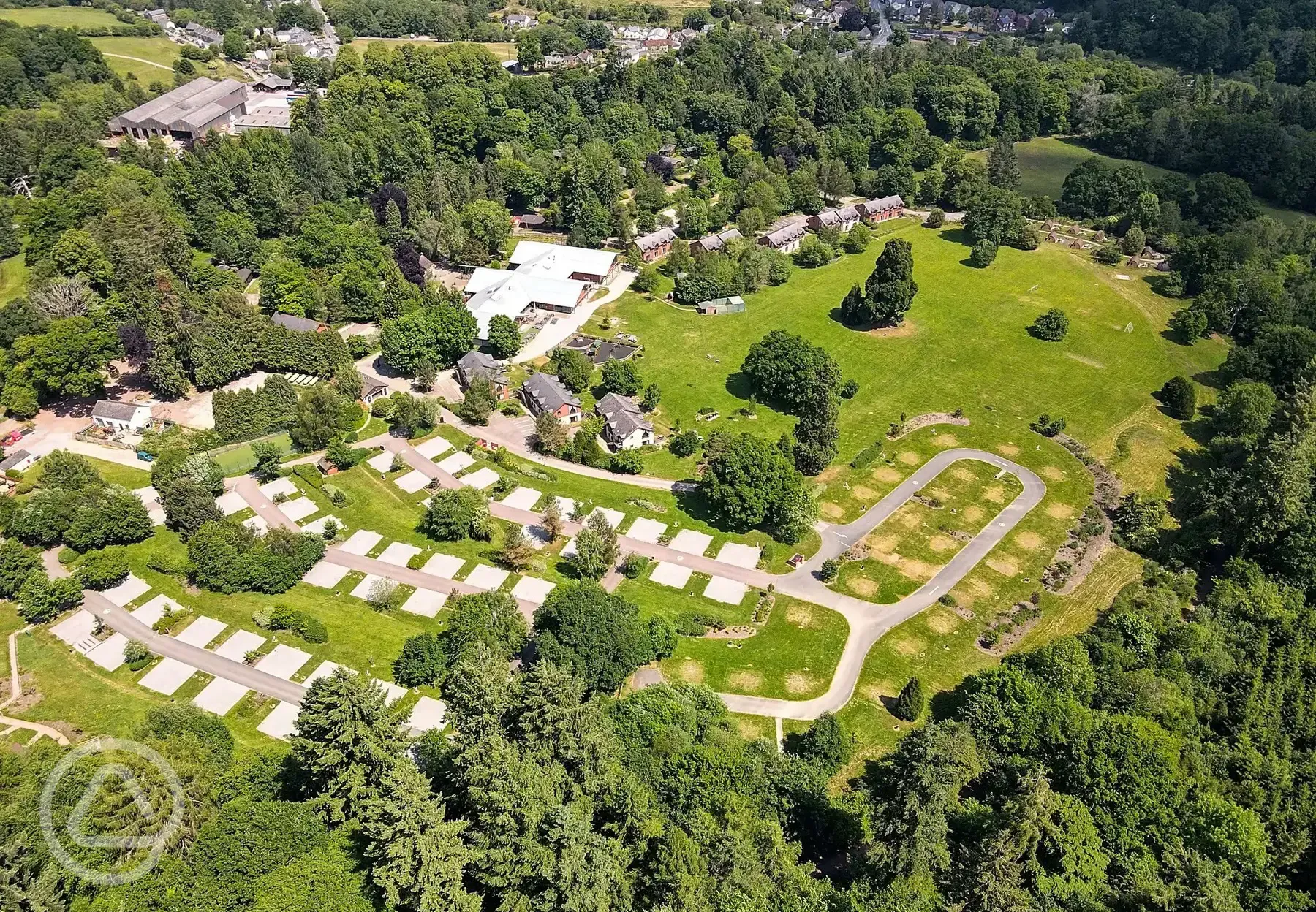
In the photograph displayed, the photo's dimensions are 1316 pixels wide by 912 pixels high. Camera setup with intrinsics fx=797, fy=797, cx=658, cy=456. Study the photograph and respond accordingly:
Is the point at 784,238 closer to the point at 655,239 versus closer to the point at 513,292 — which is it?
the point at 655,239

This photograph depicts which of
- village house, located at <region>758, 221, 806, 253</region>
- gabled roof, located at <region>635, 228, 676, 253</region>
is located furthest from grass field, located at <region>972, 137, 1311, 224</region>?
gabled roof, located at <region>635, 228, 676, 253</region>

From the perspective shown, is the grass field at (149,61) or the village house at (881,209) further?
the grass field at (149,61)

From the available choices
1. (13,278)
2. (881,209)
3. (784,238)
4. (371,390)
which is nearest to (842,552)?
(371,390)

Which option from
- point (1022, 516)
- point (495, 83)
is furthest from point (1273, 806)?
point (495, 83)

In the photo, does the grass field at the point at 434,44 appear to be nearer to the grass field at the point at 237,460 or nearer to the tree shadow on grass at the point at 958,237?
the tree shadow on grass at the point at 958,237

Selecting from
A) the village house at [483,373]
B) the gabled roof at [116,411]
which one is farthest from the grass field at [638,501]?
the gabled roof at [116,411]

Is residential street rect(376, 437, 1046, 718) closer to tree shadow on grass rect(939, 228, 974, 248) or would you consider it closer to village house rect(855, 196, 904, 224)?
tree shadow on grass rect(939, 228, 974, 248)

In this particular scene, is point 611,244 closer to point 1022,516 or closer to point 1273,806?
point 1022,516
